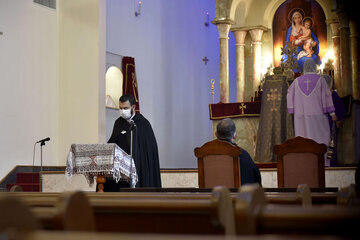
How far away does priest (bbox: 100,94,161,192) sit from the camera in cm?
836

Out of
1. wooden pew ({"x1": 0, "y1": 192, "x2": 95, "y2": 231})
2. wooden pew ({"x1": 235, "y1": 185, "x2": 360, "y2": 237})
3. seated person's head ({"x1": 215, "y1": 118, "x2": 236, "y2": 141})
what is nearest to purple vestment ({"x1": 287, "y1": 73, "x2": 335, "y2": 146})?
seated person's head ({"x1": 215, "y1": 118, "x2": 236, "y2": 141})

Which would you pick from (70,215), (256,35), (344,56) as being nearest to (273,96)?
(344,56)

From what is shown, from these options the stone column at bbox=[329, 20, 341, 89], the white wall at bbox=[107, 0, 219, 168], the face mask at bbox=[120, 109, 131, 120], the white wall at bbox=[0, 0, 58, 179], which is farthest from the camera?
the white wall at bbox=[107, 0, 219, 168]

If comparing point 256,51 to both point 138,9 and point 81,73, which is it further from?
point 81,73

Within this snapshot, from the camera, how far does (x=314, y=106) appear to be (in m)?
11.2

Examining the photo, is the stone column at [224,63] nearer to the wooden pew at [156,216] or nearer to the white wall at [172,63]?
the white wall at [172,63]

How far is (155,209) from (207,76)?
1692 cm

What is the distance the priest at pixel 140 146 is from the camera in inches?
329

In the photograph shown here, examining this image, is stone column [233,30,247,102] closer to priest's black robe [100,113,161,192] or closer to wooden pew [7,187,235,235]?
priest's black robe [100,113,161,192]

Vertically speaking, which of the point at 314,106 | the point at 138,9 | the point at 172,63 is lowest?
the point at 314,106

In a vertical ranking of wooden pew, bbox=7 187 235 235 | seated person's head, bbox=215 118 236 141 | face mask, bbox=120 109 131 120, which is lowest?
wooden pew, bbox=7 187 235 235

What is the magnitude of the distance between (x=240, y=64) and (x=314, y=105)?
19.7ft

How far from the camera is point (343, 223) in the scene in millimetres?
1757

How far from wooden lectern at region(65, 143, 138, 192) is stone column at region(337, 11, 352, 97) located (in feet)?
25.6
